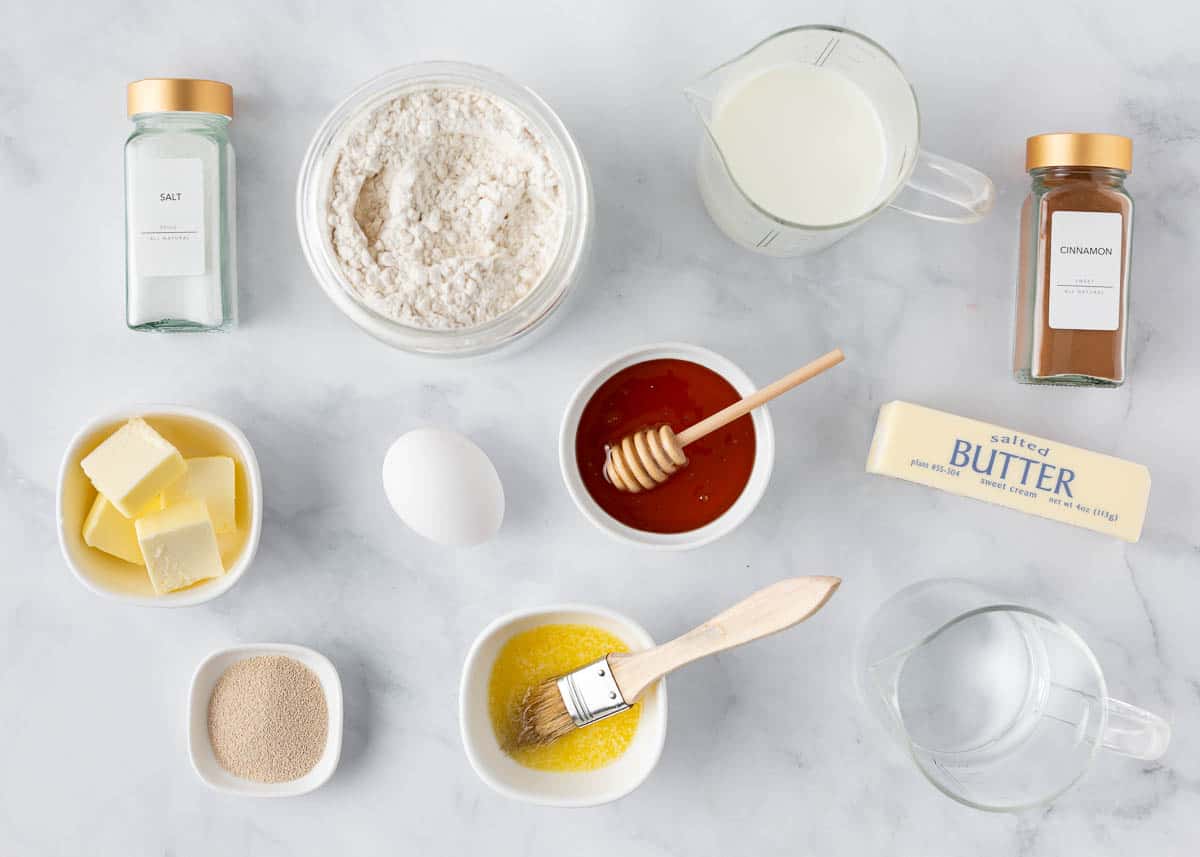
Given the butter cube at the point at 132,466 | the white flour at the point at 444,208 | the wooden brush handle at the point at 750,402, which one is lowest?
the butter cube at the point at 132,466

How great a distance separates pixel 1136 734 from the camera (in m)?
1.00

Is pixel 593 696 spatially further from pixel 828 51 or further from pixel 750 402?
pixel 828 51

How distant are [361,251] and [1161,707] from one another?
3.51 feet

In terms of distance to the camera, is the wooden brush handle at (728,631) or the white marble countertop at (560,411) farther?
the white marble countertop at (560,411)

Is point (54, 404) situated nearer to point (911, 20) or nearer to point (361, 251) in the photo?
point (361, 251)

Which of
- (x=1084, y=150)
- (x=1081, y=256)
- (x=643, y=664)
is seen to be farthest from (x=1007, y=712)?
(x=1084, y=150)

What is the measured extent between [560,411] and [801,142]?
40 centimetres

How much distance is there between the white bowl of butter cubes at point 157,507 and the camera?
1009 millimetres

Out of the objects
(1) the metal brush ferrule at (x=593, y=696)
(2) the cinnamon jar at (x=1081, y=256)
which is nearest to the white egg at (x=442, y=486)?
(1) the metal brush ferrule at (x=593, y=696)

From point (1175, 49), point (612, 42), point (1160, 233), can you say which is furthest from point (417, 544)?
point (1175, 49)

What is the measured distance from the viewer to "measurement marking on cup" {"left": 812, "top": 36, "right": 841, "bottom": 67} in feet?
3.12

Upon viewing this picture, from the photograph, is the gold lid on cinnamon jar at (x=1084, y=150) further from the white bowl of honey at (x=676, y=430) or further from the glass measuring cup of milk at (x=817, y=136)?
the white bowl of honey at (x=676, y=430)

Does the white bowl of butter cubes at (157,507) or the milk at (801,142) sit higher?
the milk at (801,142)

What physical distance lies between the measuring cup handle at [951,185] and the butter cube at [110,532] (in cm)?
92
